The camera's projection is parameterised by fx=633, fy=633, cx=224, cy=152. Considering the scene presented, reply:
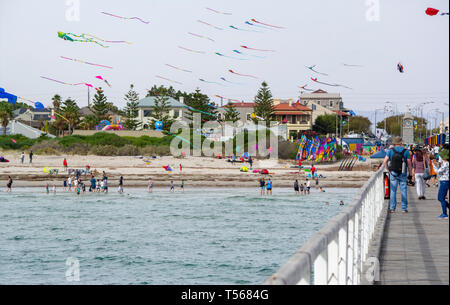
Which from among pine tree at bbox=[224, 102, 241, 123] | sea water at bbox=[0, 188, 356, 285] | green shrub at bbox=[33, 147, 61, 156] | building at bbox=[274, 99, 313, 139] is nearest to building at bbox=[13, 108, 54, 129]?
building at bbox=[274, 99, 313, 139]

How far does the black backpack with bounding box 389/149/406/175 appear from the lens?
12852 millimetres

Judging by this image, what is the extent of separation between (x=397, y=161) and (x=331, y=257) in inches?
350

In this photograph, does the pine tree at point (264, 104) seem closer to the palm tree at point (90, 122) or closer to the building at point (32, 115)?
the palm tree at point (90, 122)

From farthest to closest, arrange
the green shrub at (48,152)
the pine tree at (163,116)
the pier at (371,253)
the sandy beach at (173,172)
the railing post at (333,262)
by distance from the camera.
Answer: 1. the pine tree at (163,116)
2. the green shrub at (48,152)
3. the sandy beach at (173,172)
4. the railing post at (333,262)
5. the pier at (371,253)

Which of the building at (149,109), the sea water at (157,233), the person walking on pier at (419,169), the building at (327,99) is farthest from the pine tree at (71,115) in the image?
the person walking on pier at (419,169)

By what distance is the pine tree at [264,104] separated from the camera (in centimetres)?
8688

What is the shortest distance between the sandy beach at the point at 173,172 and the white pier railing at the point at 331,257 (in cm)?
4888

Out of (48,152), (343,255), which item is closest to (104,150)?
(48,152)

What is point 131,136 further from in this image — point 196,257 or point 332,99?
point 332,99

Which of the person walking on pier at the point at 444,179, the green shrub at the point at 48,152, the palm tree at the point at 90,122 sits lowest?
the person walking on pier at the point at 444,179

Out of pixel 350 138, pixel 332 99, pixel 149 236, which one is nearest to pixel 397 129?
pixel 332 99

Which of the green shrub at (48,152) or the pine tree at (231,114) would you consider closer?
the green shrub at (48,152)

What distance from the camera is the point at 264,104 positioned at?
8788 cm

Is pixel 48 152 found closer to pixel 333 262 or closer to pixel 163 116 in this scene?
pixel 163 116
